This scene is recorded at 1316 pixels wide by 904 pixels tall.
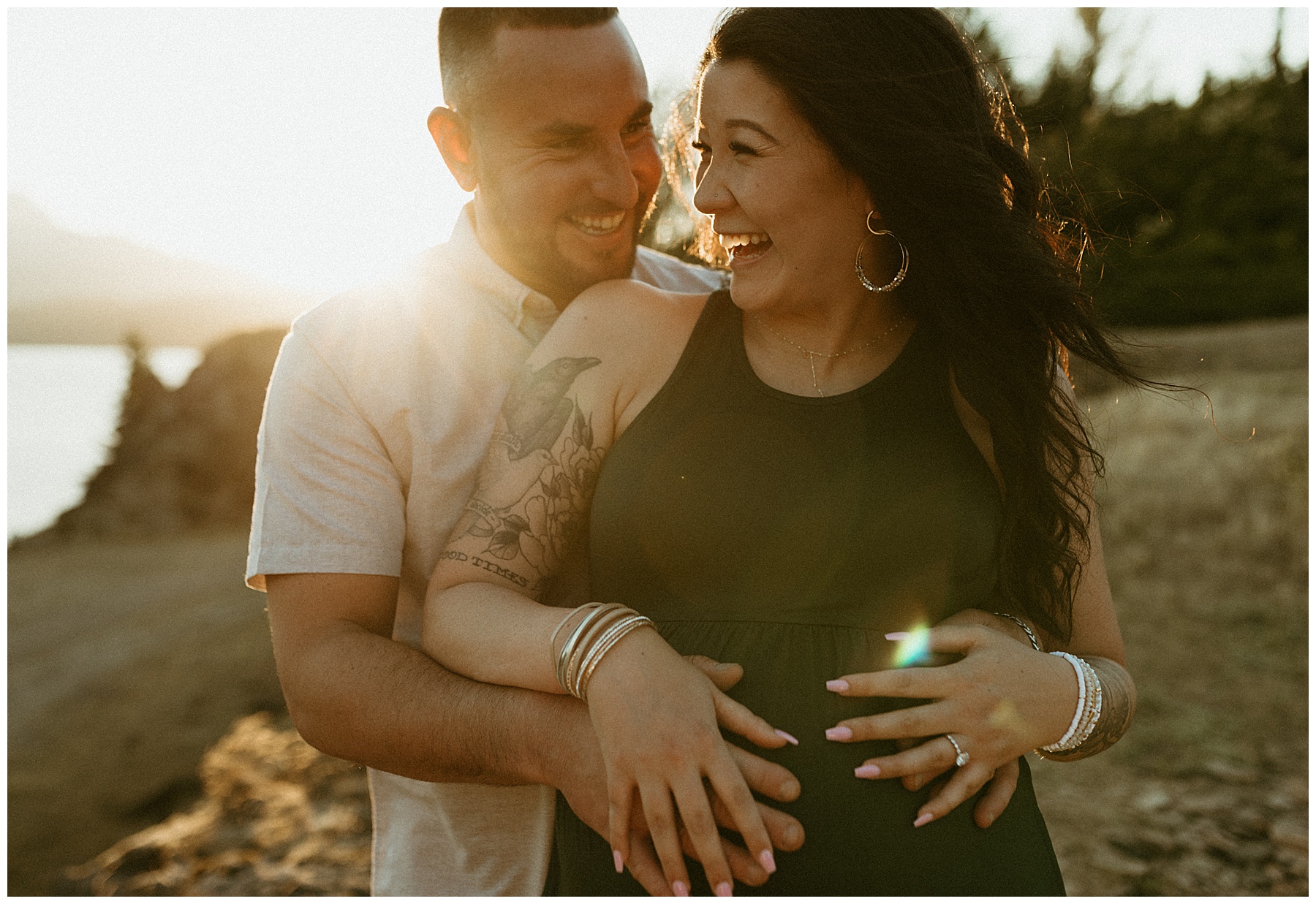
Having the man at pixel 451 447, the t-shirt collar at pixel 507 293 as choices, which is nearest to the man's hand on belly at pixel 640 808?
the man at pixel 451 447

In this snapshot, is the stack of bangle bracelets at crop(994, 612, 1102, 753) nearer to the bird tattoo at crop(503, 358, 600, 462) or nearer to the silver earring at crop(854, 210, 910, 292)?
the silver earring at crop(854, 210, 910, 292)

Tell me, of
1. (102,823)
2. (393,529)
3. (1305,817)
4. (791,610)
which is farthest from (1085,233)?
(102,823)

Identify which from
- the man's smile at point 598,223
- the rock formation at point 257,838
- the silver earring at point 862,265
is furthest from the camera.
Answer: the rock formation at point 257,838

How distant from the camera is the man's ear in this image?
2.53m

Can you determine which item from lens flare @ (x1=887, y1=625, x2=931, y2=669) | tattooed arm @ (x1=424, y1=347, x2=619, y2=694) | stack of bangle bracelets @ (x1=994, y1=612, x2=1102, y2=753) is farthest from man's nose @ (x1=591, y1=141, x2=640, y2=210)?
stack of bangle bracelets @ (x1=994, y1=612, x2=1102, y2=753)

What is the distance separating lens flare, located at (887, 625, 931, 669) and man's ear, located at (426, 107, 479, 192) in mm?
1570

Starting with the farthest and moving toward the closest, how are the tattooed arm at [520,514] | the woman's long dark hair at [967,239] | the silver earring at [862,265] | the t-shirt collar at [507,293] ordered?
the t-shirt collar at [507,293] < the silver earring at [862,265] < the woman's long dark hair at [967,239] < the tattooed arm at [520,514]

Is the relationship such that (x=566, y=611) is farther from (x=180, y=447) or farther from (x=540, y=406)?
(x=180, y=447)

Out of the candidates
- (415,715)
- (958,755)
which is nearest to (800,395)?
(958,755)

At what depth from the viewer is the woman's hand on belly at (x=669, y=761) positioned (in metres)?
1.56

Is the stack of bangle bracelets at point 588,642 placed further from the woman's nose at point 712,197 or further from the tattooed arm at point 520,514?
the woman's nose at point 712,197

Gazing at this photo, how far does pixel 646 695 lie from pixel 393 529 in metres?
0.75

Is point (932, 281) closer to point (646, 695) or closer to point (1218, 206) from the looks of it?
point (646, 695)

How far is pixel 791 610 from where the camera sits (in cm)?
180
